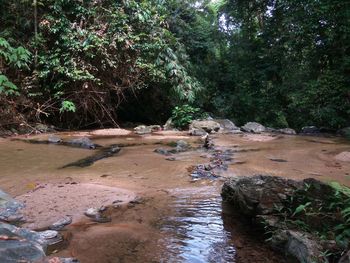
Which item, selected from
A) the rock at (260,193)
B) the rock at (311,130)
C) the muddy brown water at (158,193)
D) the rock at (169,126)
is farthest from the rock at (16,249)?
the rock at (311,130)

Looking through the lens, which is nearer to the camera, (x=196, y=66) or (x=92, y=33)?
(x=92, y=33)

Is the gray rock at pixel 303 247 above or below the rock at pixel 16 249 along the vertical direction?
below

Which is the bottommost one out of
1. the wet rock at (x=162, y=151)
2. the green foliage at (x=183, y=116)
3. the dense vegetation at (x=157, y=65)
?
the wet rock at (x=162, y=151)

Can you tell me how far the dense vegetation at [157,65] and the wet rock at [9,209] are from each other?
190 inches

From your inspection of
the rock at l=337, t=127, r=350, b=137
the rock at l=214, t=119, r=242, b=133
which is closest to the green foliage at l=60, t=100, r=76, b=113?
the rock at l=214, t=119, r=242, b=133

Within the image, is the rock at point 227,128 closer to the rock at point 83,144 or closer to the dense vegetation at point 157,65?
the dense vegetation at point 157,65

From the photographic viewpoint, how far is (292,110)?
1322 cm

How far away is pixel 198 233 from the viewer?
125 inches

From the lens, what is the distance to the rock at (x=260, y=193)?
10.8 ft

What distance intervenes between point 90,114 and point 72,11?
295 centimetres

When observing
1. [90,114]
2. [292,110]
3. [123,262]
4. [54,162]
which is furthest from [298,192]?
[292,110]

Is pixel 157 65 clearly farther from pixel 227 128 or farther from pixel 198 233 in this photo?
pixel 198 233

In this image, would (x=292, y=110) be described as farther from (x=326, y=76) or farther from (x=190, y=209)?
(x=190, y=209)

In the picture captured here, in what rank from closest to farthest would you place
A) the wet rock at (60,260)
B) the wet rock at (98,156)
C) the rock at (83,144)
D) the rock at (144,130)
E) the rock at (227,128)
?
1. the wet rock at (60,260)
2. the wet rock at (98,156)
3. the rock at (83,144)
4. the rock at (144,130)
5. the rock at (227,128)
